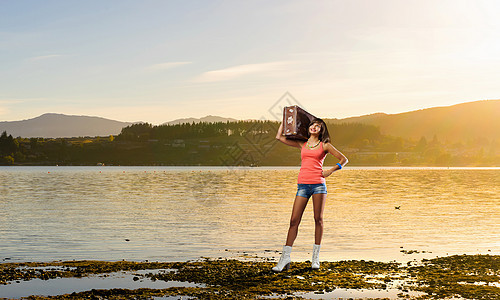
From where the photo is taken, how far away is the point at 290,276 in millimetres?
14969

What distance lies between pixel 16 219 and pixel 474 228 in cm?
2542

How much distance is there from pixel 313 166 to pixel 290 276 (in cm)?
298

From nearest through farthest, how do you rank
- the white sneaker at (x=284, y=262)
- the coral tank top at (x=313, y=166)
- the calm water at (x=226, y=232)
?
the coral tank top at (x=313, y=166) < the white sneaker at (x=284, y=262) < the calm water at (x=226, y=232)

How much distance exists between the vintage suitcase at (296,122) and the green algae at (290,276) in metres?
3.76

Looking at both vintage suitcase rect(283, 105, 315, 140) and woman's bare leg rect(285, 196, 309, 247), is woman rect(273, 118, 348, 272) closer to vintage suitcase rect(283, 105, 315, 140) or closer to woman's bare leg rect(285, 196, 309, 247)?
woman's bare leg rect(285, 196, 309, 247)

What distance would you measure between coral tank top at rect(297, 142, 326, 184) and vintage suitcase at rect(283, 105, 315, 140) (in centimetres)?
60

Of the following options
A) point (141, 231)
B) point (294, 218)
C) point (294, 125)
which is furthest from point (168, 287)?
point (141, 231)

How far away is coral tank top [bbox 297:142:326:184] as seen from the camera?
15477 mm

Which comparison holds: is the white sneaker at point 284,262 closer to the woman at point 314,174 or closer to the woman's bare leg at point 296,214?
the woman at point 314,174

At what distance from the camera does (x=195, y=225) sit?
30625 mm

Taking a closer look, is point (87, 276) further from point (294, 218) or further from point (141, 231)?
point (141, 231)

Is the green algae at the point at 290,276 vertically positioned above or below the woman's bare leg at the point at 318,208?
below

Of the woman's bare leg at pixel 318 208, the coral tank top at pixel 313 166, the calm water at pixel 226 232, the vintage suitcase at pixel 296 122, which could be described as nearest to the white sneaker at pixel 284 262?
the woman's bare leg at pixel 318 208

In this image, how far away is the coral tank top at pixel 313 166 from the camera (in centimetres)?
1548
